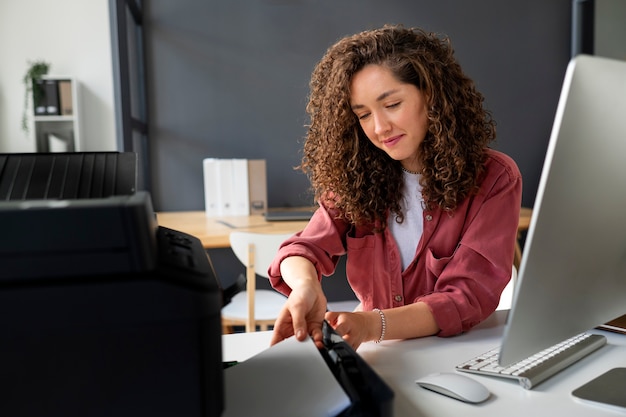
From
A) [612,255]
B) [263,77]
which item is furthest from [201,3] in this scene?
[612,255]

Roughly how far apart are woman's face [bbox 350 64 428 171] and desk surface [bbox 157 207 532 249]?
3.88 feet

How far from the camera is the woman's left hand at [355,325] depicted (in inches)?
34.0

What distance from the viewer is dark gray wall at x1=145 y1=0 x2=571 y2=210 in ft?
9.70

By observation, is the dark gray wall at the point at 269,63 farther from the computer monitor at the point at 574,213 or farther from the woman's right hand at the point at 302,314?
the computer monitor at the point at 574,213

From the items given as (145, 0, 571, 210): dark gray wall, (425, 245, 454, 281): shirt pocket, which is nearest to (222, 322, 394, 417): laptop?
(425, 245, 454, 281): shirt pocket

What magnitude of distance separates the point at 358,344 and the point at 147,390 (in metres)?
0.48

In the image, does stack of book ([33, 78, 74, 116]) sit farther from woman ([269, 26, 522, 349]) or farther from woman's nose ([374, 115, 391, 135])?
woman's nose ([374, 115, 391, 135])

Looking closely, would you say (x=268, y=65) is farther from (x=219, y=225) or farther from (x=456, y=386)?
(x=456, y=386)

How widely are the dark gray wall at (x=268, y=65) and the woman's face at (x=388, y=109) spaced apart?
1.77m

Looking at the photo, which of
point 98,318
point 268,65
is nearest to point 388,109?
point 98,318

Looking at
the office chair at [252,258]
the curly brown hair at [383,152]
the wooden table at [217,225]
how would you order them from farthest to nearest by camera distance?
the wooden table at [217,225] → the office chair at [252,258] → the curly brown hair at [383,152]

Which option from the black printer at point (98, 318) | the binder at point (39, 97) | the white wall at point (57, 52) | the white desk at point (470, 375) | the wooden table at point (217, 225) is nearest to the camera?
the black printer at point (98, 318)

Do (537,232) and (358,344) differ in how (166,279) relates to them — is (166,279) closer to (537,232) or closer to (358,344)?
(537,232)

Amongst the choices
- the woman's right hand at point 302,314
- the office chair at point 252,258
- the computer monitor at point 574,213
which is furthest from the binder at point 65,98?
the computer monitor at point 574,213
